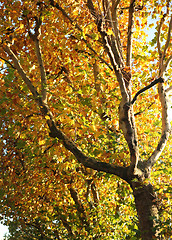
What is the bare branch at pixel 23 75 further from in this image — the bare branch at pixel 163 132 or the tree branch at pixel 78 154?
the bare branch at pixel 163 132

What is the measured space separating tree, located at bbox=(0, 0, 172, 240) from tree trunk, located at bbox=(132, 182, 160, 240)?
19 millimetres

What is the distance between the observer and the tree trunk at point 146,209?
15.6ft

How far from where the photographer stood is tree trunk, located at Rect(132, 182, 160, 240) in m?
4.75

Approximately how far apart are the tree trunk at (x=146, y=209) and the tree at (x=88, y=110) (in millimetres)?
19

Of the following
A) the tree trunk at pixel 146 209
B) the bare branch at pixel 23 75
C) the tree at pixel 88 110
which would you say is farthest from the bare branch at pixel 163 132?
the bare branch at pixel 23 75

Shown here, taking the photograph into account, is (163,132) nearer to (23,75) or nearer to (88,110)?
(88,110)

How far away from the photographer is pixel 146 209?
16.3 ft

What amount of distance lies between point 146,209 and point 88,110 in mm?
2814

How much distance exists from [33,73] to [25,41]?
1065 millimetres

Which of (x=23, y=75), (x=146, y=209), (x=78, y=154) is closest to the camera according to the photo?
(x=146, y=209)

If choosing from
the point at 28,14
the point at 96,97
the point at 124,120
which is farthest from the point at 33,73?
the point at 124,120

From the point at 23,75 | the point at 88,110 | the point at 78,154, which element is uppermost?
the point at 23,75

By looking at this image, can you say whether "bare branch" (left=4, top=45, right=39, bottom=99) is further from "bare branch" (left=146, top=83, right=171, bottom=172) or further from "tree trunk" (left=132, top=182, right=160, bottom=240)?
"tree trunk" (left=132, top=182, right=160, bottom=240)

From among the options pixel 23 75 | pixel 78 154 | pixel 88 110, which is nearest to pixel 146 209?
pixel 78 154
